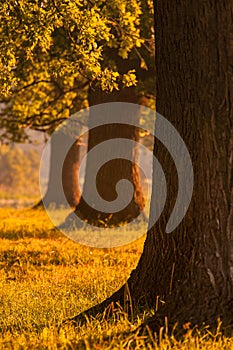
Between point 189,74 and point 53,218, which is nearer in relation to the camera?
point 189,74

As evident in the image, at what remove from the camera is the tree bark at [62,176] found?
2812 centimetres

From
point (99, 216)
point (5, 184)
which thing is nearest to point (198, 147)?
point (99, 216)

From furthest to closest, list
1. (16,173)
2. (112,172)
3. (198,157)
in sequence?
(16,173), (112,172), (198,157)

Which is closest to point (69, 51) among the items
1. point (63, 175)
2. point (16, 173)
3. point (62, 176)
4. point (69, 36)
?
point (69, 36)

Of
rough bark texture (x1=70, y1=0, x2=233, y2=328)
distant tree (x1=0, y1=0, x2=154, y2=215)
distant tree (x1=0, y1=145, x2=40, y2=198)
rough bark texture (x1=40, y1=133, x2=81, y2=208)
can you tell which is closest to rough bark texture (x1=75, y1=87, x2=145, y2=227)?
distant tree (x1=0, y1=0, x2=154, y2=215)

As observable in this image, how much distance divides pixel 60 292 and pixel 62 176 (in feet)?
62.5

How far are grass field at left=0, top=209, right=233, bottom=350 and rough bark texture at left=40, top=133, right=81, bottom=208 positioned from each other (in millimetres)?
8999

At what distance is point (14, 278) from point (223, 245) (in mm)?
5699

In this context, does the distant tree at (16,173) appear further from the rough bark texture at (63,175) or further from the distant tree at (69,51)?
the distant tree at (69,51)

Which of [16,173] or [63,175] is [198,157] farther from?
[16,173]

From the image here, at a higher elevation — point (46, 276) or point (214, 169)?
point (214, 169)

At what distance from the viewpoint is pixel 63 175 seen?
94.0ft

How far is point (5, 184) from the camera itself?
7869cm

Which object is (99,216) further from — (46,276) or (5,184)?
(5,184)
